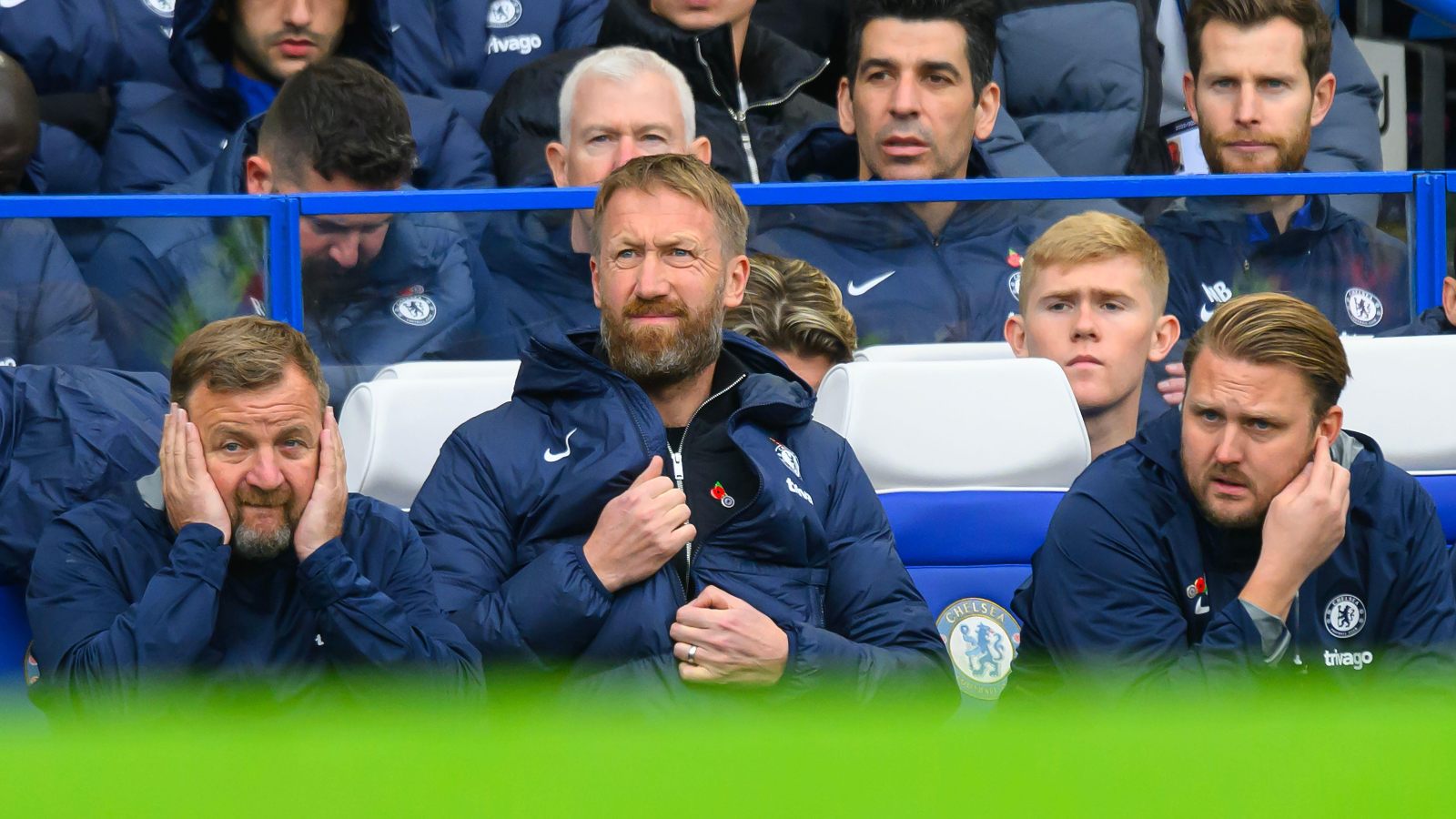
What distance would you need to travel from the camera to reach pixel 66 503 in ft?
11.0

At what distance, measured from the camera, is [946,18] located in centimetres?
491

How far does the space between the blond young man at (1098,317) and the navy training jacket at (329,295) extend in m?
1.14

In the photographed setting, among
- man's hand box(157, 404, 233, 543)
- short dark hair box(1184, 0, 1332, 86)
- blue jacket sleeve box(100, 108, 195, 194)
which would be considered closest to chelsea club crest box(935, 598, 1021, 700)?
man's hand box(157, 404, 233, 543)

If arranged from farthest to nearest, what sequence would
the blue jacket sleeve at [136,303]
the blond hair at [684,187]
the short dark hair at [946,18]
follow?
the short dark hair at [946,18], the blue jacket sleeve at [136,303], the blond hair at [684,187]

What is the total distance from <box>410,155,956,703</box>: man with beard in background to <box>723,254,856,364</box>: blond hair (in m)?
0.39

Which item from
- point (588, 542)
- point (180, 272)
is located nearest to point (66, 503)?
point (180, 272)

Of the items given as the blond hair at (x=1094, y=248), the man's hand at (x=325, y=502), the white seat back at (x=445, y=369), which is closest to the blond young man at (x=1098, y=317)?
the blond hair at (x=1094, y=248)

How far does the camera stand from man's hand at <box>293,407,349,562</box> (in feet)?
10.1

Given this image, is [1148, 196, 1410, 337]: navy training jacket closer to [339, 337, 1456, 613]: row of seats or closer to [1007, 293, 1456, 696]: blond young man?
[339, 337, 1456, 613]: row of seats

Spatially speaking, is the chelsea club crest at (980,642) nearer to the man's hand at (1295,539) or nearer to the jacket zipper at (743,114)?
the man's hand at (1295,539)

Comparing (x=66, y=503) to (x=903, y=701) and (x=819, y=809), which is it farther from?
(x=819, y=809)

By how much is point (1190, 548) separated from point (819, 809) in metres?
2.40

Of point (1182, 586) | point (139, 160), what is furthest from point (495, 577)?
point (139, 160)

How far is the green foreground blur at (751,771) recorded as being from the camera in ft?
3.19
